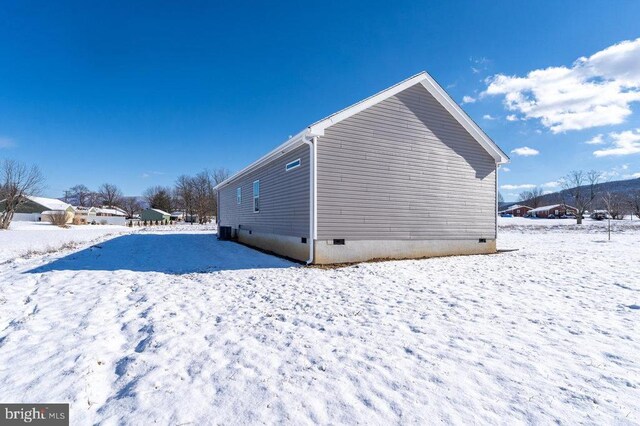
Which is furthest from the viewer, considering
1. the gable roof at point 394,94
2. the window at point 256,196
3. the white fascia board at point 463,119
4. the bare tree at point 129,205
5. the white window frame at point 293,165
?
the bare tree at point 129,205

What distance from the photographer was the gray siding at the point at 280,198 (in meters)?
9.74

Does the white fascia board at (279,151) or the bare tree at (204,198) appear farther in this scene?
the bare tree at (204,198)

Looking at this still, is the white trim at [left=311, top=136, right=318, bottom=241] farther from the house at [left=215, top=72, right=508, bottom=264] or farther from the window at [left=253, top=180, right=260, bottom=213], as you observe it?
the window at [left=253, top=180, right=260, bottom=213]

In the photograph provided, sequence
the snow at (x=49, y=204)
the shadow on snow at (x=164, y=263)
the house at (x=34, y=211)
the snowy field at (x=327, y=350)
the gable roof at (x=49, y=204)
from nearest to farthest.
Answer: the snowy field at (x=327, y=350) < the shadow on snow at (x=164, y=263) < the house at (x=34, y=211) < the gable roof at (x=49, y=204) < the snow at (x=49, y=204)

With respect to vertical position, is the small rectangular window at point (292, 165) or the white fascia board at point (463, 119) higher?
the white fascia board at point (463, 119)

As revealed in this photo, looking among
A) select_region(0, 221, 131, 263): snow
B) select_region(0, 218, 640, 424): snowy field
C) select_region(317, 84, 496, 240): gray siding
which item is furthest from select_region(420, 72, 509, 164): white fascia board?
select_region(0, 221, 131, 263): snow

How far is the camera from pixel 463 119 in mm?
11484

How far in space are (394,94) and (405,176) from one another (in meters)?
→ 2.60

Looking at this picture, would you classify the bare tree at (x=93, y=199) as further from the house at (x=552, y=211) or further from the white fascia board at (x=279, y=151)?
the house at (x=552, y=211)

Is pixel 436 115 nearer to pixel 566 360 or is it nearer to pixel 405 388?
pixel 566 360

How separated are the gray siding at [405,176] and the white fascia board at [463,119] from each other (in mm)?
161

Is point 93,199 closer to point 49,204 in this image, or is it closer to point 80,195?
point 80,195

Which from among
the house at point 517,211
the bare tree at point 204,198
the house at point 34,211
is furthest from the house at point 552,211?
the house at point 34,211

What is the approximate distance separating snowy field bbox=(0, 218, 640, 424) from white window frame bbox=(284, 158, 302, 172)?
162 inches
